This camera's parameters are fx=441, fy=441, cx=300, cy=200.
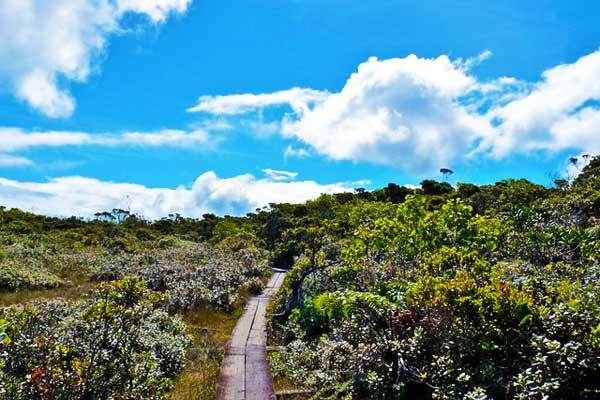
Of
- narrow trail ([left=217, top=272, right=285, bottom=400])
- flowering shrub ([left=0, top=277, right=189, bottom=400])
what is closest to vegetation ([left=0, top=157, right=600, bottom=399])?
flowering shrub ([left=0, top=277, right=189, bottom=400])

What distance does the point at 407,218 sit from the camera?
8516 mm

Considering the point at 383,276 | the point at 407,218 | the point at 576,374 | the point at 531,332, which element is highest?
the point at 407,218

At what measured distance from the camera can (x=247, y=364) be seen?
1075 centimetres

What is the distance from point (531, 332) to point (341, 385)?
3.45 meters

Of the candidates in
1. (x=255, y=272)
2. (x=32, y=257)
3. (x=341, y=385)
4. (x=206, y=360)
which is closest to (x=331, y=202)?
(x=255, y=272)

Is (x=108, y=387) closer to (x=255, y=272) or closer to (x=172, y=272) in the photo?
(x=172, y=272)

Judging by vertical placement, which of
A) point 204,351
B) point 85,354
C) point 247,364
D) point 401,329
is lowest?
point 247,364

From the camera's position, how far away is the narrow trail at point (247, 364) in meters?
8.87

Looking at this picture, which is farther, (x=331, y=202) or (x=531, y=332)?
(x=331, y=202)

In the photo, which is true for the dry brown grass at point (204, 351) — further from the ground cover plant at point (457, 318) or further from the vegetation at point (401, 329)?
the ground cover plant at point (457, 318)

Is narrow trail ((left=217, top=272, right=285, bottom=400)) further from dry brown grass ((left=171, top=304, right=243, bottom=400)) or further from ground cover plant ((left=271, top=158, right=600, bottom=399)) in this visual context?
ground cover plant ((left=271, top=158, right=600, bottom=399))

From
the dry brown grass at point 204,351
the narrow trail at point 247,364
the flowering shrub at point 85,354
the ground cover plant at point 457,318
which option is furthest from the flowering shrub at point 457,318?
the flowering shrub at point 85,354

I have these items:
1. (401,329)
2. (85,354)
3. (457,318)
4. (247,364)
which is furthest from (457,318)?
(247,364)

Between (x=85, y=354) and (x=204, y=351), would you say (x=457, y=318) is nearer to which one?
(x=85, y=354)
